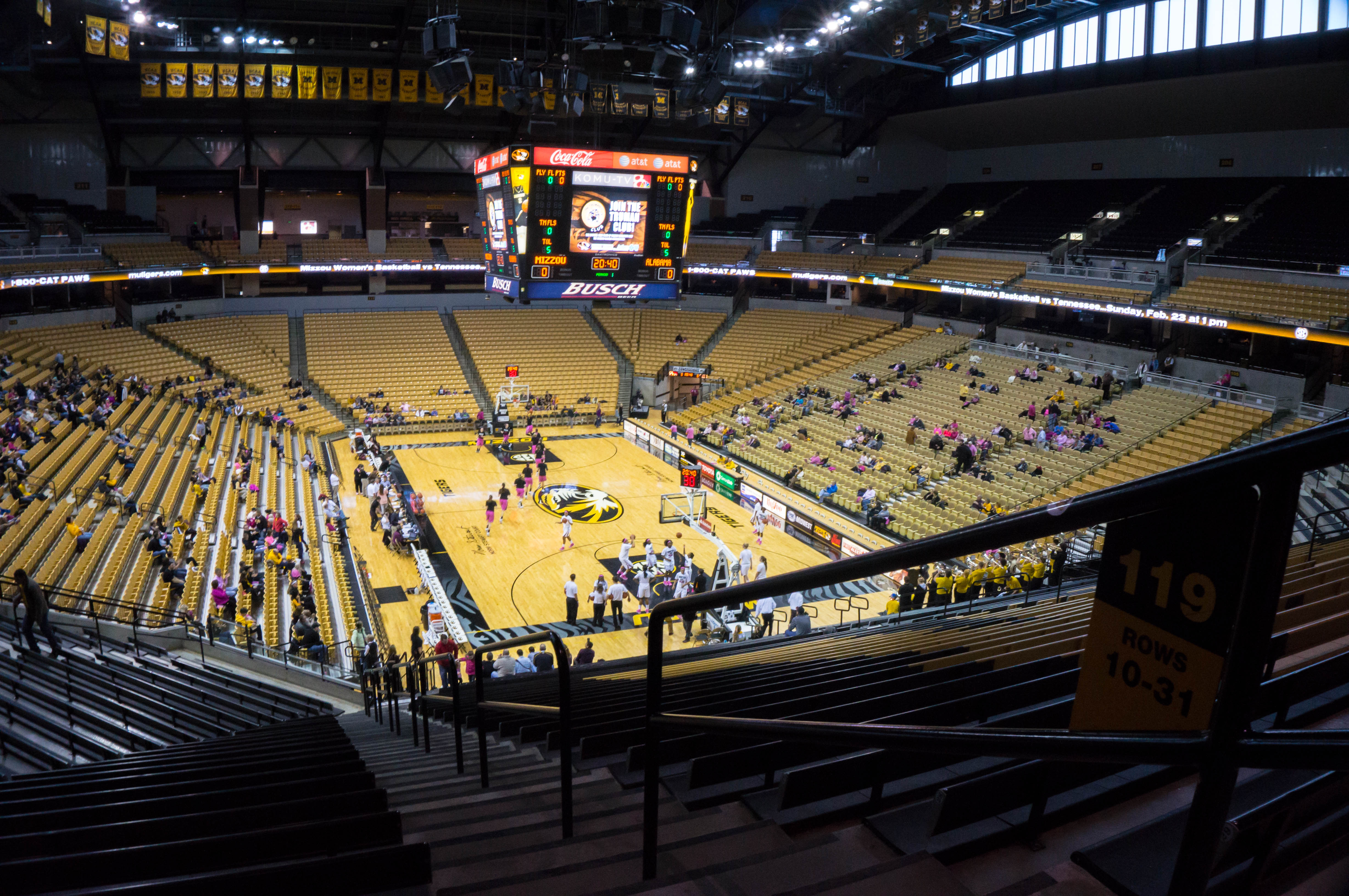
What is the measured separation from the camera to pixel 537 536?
22.8 metres

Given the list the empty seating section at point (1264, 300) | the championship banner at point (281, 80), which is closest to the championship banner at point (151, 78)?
the championship banner at point (281, 80)

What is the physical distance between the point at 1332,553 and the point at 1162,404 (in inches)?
756

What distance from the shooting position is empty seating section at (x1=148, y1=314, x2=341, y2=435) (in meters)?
32.3

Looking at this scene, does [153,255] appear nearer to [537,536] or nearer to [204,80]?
[204,80]

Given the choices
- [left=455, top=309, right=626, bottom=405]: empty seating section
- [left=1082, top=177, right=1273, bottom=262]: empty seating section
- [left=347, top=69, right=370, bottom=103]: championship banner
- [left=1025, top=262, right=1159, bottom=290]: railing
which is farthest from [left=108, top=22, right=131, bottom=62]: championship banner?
A: [left=1082, top=177, right=1273, bottom=262]: empty seating section

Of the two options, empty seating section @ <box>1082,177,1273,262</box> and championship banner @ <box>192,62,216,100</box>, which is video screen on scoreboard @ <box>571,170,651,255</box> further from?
empty seating section @ <box>1082,177,1273,262</box>

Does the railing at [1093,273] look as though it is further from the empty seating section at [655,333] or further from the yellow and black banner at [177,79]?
the yellow and black banner at [177,79]

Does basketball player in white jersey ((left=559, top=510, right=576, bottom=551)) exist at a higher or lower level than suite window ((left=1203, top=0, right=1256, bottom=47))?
lower

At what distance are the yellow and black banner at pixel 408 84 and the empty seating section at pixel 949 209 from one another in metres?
22.9

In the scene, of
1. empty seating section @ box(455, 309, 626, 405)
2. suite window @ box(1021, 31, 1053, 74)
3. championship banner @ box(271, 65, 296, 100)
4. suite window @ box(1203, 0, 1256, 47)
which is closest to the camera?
suite window @ box(1203, 0, 1256, 47)

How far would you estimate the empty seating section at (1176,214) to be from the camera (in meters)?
31.4

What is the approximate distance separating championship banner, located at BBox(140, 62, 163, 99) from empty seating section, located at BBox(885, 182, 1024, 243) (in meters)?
31.4

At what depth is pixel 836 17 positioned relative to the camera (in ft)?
98.3

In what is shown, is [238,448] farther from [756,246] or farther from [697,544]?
[756,246]
